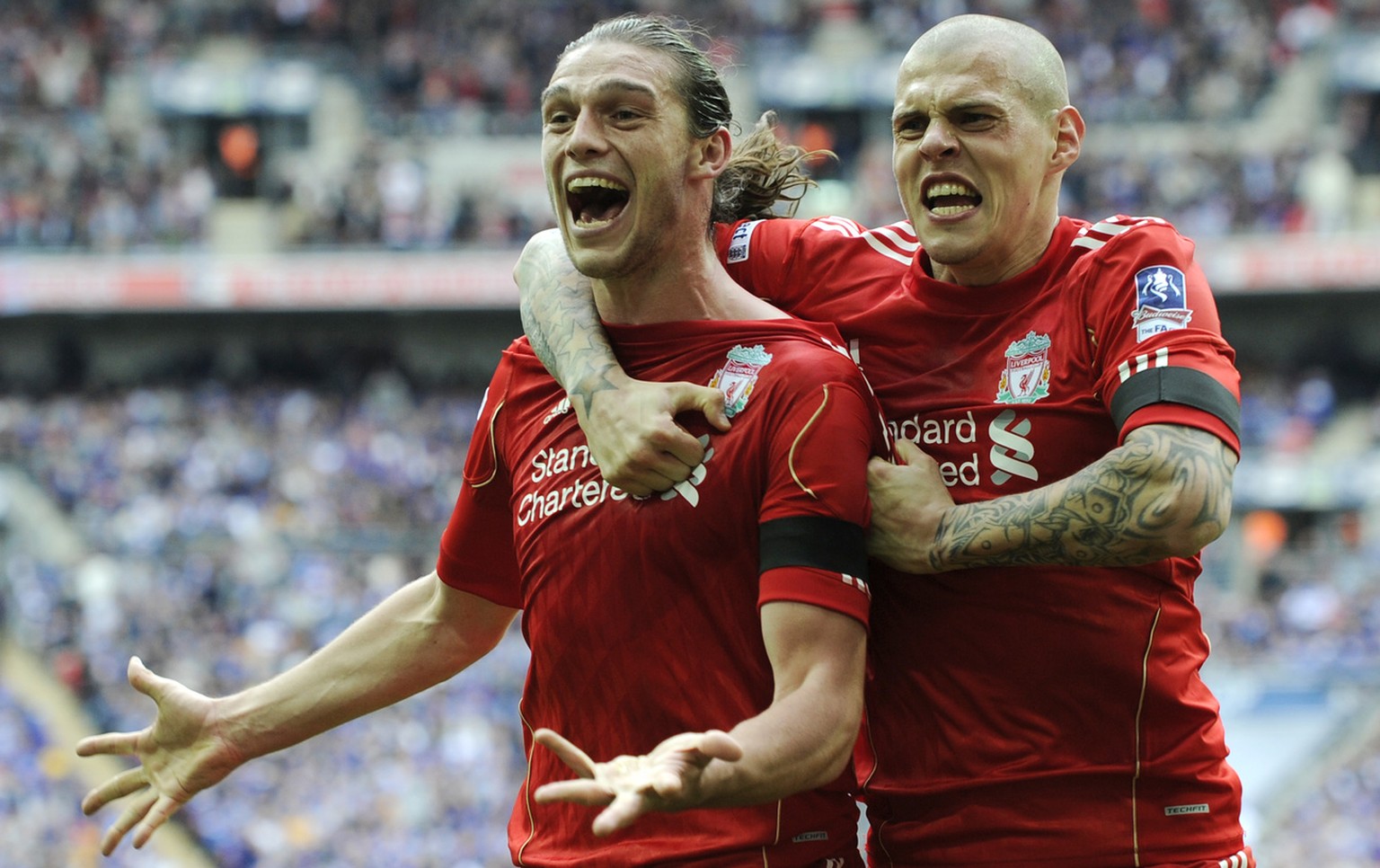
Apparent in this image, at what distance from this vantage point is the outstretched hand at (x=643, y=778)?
8.92 feet

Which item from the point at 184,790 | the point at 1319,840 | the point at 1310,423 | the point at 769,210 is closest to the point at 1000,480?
the point at 769,210

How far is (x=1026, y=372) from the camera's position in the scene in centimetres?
366

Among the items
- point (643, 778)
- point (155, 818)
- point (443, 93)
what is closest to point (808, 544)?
point (643, 778)

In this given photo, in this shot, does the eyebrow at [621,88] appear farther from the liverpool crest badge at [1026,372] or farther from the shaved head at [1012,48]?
the liverpool crest badge at [1026,372]

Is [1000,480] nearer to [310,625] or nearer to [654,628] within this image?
[654,628]

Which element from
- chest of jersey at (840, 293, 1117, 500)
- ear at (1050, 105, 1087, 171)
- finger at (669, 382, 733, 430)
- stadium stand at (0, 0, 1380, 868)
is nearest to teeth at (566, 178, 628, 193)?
finger at (669, 382, 733, 430)

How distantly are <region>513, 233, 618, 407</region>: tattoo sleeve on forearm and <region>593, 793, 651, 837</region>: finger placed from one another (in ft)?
3.33

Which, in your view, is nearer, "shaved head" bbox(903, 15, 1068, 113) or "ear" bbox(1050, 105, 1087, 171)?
"shaved head" bbox(903, 15, 1068, 113)

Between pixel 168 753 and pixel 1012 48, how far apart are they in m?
2.44

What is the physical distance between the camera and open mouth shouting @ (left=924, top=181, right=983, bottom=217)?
3721 mm

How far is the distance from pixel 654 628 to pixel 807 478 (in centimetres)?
41

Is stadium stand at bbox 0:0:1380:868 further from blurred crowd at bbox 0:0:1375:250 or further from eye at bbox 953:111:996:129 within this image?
eye at bbox 953:111:996:129

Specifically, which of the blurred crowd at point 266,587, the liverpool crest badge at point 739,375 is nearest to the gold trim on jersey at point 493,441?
the liverpool crest badge at point 739,375

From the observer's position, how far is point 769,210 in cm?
434
